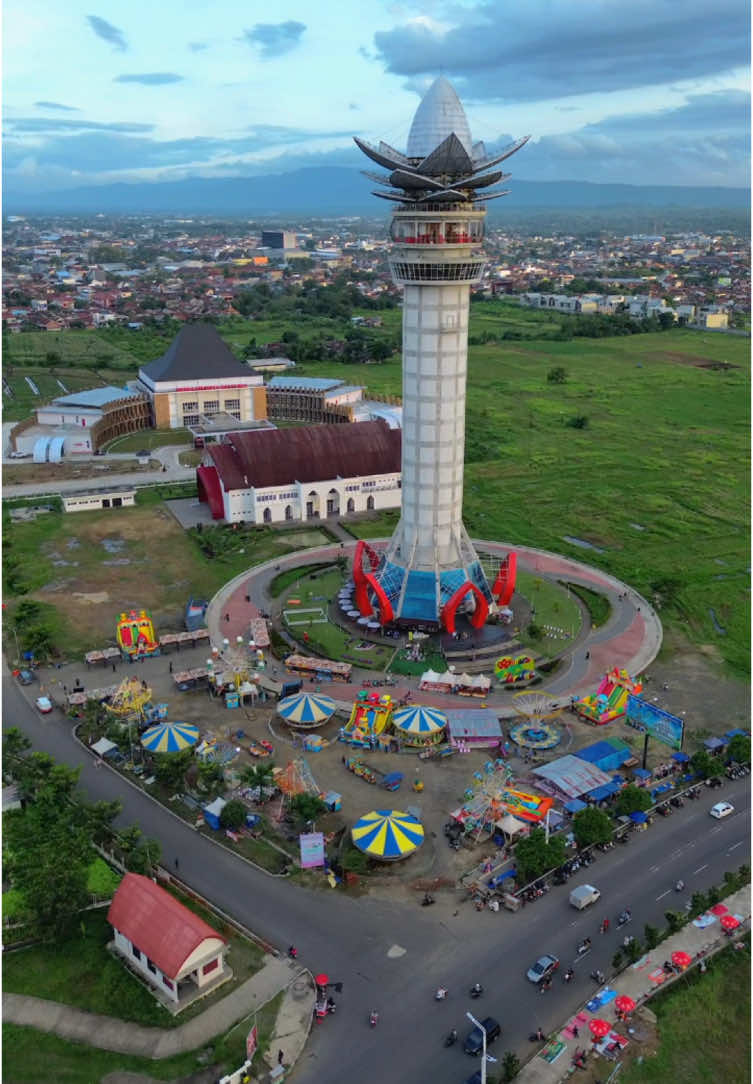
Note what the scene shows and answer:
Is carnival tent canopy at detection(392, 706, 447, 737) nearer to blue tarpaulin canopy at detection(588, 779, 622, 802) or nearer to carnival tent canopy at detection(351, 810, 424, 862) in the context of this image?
carnival tent canopy at detection(351, 810, 424, 862)

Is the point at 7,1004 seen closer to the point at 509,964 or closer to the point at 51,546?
the point at 509,964

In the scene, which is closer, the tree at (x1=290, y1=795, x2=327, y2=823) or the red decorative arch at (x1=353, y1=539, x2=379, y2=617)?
the tree at (x1=290, y1=795, x2=327, y2=823)

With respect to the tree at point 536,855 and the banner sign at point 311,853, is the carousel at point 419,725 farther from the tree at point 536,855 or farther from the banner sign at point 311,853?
the tree at point 536,855

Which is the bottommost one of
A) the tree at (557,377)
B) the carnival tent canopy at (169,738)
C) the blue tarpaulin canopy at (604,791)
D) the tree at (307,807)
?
the blue tarpaulin canopy at (604,791)

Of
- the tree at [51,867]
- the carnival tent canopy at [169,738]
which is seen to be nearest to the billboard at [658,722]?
the carnival tent canopy at [169,738]

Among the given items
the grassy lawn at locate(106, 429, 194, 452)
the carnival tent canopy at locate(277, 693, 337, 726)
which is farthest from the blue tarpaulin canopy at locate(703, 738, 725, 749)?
the grassy lawn at locate(106, 429, 194, 452)

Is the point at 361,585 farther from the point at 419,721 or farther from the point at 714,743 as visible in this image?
the point at 714,743

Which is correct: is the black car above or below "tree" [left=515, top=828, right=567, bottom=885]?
below
